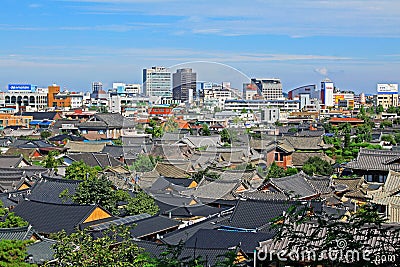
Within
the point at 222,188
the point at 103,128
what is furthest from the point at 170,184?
the point at 103,128

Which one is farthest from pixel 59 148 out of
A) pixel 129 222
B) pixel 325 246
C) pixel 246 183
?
pixel 325 246

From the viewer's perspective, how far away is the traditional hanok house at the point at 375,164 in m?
17.2

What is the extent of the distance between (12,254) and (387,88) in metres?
73.1

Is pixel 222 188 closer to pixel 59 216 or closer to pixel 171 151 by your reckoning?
pixel 59 216

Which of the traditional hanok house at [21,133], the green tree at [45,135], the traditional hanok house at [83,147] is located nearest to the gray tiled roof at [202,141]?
the traditional hanok house at [83,147]

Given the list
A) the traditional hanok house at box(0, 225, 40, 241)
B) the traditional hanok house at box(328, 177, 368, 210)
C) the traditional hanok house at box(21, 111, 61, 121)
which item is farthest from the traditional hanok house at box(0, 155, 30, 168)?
the traditional hanok house at box(21, 111, 61, 121)

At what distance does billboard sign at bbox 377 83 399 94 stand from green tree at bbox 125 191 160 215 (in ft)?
217

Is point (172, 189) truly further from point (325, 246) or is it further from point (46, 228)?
point (325, 246)

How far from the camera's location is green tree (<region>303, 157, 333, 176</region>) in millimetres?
20086

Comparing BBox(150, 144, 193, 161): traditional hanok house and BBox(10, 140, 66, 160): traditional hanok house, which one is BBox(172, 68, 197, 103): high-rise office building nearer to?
BBox(150, 144, 193, 161): traditional hanok house

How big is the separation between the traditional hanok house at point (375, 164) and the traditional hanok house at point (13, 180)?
9.82m

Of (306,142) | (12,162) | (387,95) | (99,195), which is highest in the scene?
(387,95)

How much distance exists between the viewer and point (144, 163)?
8.72 metres

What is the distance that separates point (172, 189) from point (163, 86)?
4441 millimetres
